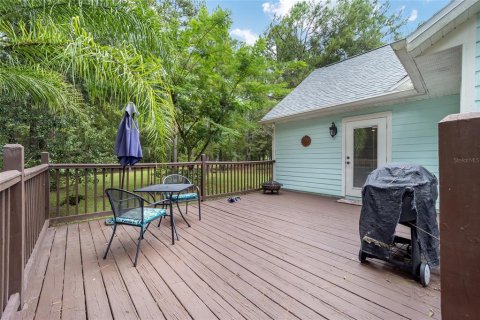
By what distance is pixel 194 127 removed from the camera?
743 centimetres

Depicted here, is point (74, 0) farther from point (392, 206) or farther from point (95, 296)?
point (392, 206)

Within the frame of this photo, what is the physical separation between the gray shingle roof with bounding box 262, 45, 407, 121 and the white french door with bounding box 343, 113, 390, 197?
589 millimetres

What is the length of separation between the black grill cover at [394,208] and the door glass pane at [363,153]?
10.0ft

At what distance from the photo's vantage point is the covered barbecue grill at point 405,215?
2039 mm

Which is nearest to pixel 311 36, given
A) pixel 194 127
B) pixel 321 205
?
pixel 194 127

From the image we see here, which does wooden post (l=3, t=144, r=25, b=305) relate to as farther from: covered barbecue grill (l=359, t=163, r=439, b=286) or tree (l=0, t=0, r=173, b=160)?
covered barbecue grill (l=359, t=163, r=439, b=286)

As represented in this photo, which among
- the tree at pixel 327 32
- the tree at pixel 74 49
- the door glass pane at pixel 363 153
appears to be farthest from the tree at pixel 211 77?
the tree at pixel 327 32

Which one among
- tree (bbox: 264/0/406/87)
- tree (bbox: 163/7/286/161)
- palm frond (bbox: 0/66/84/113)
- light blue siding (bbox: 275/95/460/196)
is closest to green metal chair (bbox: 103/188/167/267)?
palm frond (bbox: 0/66/84/113)

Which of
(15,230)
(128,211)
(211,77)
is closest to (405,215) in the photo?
(128,211)

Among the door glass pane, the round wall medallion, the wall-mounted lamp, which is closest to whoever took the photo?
the door glass pane

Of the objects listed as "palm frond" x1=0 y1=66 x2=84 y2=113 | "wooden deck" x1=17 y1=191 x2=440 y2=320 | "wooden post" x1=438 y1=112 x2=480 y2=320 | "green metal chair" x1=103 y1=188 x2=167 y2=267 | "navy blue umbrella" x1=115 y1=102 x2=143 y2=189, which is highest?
"palm frond" x1=0 y1=66 x2=84 y2=113

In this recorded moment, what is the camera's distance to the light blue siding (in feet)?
14.0

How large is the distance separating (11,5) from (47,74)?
0.80m

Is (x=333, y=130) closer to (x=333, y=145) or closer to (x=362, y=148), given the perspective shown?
(x=333, y=145)
